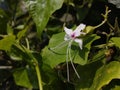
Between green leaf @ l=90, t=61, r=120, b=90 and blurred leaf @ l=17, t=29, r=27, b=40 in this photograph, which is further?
blurred leaf @ l=17, t=29, r=27, b=40

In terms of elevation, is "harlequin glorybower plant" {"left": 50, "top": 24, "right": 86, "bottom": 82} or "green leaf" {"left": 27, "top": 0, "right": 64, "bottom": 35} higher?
"green leaf" {"left": 27, "top": 0, "right": 64, "bottom": 35}

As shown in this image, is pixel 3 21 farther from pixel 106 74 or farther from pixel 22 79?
pixel 106 74

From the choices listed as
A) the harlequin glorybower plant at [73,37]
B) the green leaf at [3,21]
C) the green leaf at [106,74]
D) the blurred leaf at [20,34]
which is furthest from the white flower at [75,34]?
the green leaf at [3,21]

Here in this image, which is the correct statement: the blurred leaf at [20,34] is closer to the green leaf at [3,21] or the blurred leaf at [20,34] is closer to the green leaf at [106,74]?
the green leaf at [3,21]

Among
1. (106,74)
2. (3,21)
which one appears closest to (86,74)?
(106,74)

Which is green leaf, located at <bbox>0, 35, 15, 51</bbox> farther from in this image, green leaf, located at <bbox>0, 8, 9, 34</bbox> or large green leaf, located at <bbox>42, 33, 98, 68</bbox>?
green leaf, located at <bbox>0, 8, 9, 34</bbox>

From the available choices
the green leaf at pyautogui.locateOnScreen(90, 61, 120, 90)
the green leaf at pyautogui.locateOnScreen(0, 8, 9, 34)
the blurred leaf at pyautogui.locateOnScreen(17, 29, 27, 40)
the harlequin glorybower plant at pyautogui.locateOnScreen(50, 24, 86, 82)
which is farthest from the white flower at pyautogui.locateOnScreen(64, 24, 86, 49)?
the green leaf at pyautogui.locateOnScreen(0, 8, 9, 34)
